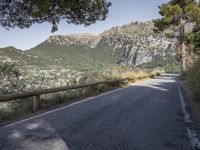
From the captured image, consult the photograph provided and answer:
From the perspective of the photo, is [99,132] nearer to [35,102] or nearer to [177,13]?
[35,102]

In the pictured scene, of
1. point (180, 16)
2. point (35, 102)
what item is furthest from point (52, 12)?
point (180, 16)

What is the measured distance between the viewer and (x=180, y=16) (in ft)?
128

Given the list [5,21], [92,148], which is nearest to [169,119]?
[92,148]

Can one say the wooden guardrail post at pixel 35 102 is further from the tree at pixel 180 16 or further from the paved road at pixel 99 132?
the tree at pixel 180 16

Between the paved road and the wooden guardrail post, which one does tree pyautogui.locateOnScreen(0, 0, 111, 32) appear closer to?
the wooden guardrail post

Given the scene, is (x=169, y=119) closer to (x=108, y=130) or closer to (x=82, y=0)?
(x=108, y=130)

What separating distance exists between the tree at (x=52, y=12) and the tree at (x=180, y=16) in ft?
79.2

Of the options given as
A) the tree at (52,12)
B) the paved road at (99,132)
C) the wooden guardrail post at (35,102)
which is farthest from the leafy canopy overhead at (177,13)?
the paved road at (99,132)

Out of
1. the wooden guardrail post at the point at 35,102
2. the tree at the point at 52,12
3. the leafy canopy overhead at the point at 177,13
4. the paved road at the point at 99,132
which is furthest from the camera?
the leafy canopy overhead at the point at 177,13

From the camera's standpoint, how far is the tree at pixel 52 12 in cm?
1346

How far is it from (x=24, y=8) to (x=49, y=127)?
25.9 feet

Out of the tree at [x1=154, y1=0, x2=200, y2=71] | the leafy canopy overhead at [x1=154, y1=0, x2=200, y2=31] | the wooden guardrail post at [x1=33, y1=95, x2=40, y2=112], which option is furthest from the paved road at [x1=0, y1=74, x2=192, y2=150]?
the leafy canopy overhead at [x1=154, y1=0, x2=200, y2=31]

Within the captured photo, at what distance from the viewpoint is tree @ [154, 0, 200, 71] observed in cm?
3769

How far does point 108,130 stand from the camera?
6.96m
